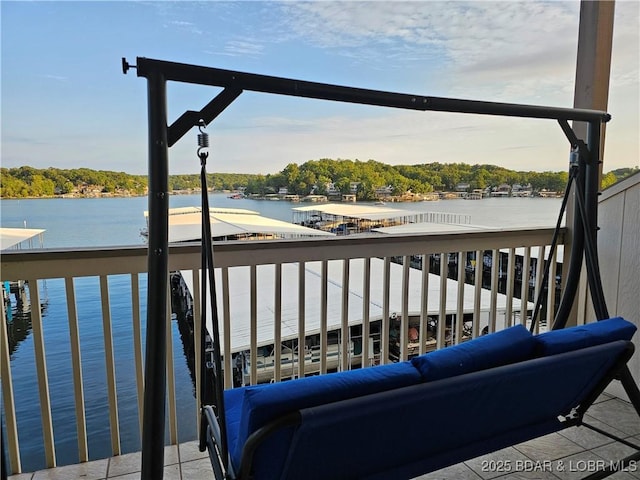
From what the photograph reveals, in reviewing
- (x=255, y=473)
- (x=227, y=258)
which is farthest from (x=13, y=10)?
(x=255, y=473)

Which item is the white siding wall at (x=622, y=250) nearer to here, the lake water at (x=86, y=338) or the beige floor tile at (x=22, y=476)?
the lake water at (x=86, y=338)

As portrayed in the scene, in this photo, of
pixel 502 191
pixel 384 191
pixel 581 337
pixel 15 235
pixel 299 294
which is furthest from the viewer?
pixel 502 191

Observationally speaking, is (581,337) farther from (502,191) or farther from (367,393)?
(502,191)

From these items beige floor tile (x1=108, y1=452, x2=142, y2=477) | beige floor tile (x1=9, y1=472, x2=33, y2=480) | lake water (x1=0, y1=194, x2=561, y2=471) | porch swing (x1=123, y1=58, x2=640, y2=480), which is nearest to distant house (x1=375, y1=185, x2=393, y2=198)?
lake water (x1=0, y1=194, x2=561, y2=471)

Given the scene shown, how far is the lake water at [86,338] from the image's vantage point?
1.97m

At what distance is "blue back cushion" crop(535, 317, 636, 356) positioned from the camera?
147 cm

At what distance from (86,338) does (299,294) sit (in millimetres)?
1114

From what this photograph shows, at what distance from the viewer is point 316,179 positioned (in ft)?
8.09

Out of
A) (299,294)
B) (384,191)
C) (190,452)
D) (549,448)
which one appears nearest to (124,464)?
(190,452)

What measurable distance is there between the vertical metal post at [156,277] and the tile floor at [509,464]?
2.75 feet

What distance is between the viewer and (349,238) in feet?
7.88

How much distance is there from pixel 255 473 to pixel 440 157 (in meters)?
2.25

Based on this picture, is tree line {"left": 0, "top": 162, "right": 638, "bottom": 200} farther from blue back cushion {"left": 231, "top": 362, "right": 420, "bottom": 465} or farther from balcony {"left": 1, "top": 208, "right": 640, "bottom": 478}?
blue back cushion {"left": 231, "top": 362, "right": 420, "bottom": 465}

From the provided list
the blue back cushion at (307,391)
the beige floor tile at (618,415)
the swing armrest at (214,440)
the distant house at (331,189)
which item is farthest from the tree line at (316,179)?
the beige floor tile at (618,415)
